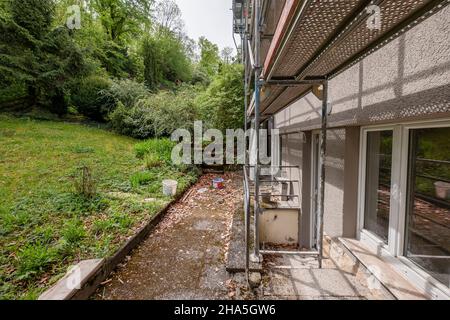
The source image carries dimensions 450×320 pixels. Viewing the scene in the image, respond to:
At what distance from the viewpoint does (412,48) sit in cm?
162

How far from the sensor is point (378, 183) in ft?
7.77

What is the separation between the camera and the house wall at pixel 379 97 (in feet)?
4.55

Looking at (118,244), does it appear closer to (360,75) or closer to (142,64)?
(360,75)

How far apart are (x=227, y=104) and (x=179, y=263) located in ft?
26.5

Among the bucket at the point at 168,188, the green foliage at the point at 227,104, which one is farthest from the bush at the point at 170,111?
the bucket at the point at 168,188

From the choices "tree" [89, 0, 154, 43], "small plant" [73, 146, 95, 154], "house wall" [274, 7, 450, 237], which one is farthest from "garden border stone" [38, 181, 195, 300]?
"tree" [89, 0, 154, 43]

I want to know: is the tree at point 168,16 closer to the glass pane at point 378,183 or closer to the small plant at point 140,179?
the small plant at point 140,179

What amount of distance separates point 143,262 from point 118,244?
483 millimetres

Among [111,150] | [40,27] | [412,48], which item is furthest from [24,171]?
[40,27]

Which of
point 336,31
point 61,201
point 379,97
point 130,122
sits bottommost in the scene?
point 61,201

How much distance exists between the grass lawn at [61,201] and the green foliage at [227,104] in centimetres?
246

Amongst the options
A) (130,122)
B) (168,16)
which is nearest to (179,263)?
(130,122)

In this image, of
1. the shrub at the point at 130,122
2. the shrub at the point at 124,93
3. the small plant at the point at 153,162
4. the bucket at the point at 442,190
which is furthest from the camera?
the shrub at the point at 124,93

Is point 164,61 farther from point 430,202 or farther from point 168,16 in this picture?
point 430,202
